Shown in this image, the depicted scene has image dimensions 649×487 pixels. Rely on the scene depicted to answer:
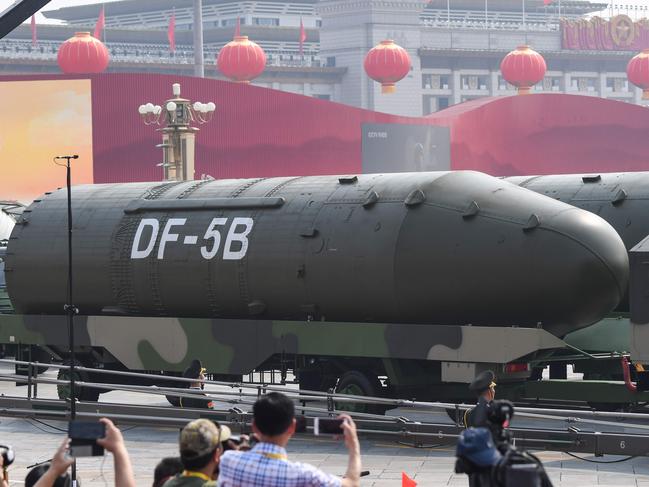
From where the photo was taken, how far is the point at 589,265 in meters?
21.6

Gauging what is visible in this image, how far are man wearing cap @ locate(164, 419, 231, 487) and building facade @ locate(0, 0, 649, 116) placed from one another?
119 metres

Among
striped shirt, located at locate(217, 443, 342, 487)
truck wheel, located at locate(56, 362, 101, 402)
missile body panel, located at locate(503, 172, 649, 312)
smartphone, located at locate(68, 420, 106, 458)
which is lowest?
truck wheel, located at locate(56, 362, 101, 402)

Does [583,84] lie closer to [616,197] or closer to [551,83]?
[551,83]

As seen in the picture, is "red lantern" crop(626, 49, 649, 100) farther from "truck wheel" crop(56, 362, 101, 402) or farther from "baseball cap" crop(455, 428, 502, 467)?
"baseball cap" crop(455, 428, 502, 467)

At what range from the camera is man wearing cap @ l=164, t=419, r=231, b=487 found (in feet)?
29.1

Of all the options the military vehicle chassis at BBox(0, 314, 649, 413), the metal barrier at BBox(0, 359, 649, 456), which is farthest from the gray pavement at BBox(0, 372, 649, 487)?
the military vehicle chassis at BBox(0, 314, 649, 413)

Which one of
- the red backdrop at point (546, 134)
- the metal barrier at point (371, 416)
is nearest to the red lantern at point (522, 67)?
the red backdrop at point (546, 134)

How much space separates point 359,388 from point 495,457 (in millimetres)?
14903

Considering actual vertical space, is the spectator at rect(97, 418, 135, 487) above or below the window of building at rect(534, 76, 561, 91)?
below

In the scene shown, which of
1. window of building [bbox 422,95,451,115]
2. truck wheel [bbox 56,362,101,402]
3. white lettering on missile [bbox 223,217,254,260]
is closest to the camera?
white lettering on missile [bbox 223,217,254,260]

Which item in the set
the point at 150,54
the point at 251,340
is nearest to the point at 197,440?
the point at 251,340

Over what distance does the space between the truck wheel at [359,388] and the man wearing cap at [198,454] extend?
47.6 ft

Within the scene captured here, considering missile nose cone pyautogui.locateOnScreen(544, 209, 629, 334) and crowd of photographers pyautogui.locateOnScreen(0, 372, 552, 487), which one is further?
missile nose cone pyautogui.locateOnScreen(544, 209, 629, 334)

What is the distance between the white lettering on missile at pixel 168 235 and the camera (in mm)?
25766
